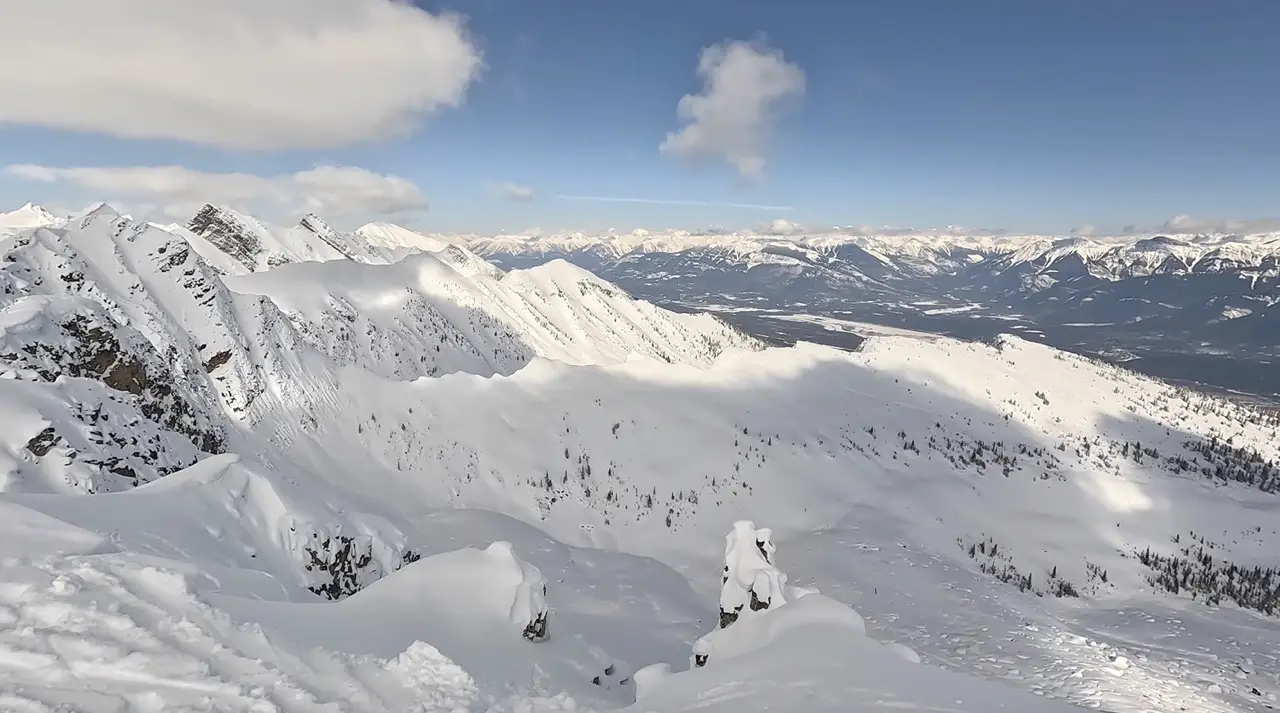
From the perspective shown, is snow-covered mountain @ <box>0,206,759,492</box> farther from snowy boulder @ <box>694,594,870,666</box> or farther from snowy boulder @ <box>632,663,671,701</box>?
snowy boulder @ <box>694,594,870,666</box>

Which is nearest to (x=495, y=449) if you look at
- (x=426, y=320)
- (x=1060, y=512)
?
(x=1060, y=512)

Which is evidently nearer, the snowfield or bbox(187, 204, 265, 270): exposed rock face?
the snowfield

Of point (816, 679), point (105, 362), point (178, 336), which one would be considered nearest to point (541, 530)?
point (105, 362)

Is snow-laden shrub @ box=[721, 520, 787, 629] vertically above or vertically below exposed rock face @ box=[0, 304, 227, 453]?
below

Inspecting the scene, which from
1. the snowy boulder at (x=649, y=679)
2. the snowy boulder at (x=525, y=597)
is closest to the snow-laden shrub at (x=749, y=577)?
the snowy boulder at (x=649, y=679)

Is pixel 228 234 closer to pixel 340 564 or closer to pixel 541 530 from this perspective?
pixel 541 530

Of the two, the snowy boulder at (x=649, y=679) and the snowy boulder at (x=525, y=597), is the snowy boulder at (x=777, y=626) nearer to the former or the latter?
the snowy boulder at (x=649, y=679)

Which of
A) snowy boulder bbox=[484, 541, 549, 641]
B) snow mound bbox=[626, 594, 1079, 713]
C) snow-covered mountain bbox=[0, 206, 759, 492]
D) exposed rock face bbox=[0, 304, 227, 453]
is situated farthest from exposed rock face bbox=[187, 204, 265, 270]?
snow mound bbox=[626, 594, 1079, 713]

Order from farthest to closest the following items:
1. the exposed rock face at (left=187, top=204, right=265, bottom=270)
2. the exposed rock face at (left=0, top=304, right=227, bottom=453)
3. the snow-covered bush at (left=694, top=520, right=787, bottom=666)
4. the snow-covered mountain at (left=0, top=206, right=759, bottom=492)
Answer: the exposed rock face at (left=187, top=204, right=265, bottom=270) < the exposed rock face at (left=0, top=304, right=227, bottom=453) < the snow-covered mountain at (left=0, top=206, right=759, bottom=492) < the snow-covered bush at (left=694, top=520, right=787, bottom=666)

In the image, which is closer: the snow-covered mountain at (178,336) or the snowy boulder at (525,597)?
the snowy boulder at (525,597)

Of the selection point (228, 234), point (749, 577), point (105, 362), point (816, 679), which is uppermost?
point (228, 234)
